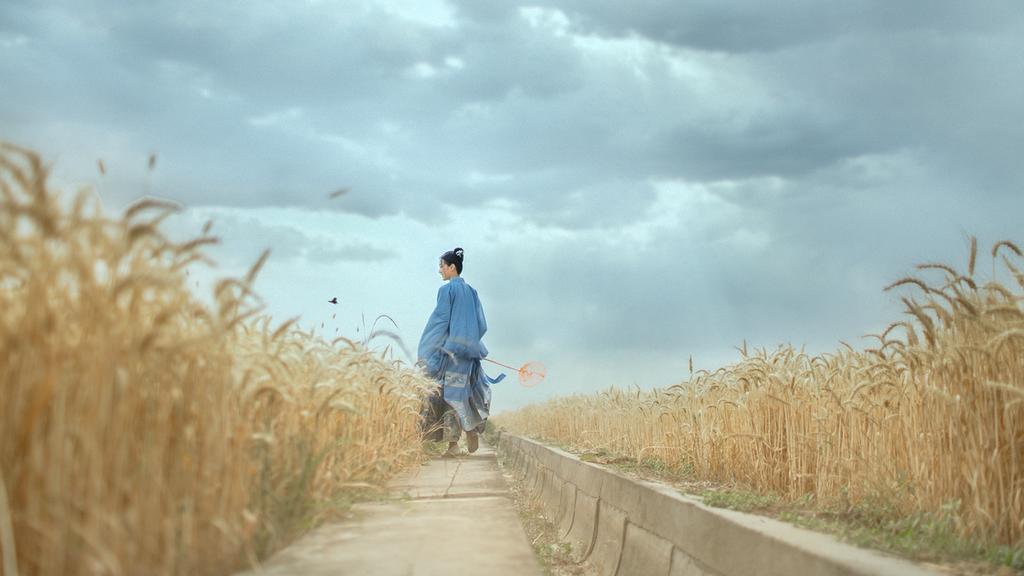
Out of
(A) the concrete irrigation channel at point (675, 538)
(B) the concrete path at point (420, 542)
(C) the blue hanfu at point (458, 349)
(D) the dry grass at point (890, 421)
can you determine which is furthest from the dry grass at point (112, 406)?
(C) the blue hanfu at point (458, 349)

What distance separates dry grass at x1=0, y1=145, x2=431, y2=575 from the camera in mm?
2500

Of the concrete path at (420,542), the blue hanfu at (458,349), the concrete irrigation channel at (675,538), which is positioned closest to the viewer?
the concrete irrigation channel at (675,538)

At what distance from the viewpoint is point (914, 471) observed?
16.7ft

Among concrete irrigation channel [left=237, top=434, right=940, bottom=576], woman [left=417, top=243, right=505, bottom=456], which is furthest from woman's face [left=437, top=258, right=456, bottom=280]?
concrete irrigation channel [left=237, top=434, right=940, bottom=576]

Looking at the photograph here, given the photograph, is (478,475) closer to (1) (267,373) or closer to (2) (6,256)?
(1) (267,373)

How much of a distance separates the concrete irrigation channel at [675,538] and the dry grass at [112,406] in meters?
2.00

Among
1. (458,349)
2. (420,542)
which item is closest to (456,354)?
(458,349)

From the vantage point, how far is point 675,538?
15.9 ft

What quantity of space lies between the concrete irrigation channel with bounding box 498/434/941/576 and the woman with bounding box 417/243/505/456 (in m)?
3.01

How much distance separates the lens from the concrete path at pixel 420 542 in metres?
3.54

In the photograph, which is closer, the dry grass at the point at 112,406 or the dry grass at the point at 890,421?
the dry grass at the point at 112,406

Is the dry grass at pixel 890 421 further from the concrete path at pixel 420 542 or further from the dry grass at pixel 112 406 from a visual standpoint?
the dry grass at pixel 112 406

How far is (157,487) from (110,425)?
245 millimetres

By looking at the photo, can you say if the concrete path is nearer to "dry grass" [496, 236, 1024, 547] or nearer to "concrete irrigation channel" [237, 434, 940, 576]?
"concrete irrigation channel" [237, 434, 940, 576]
